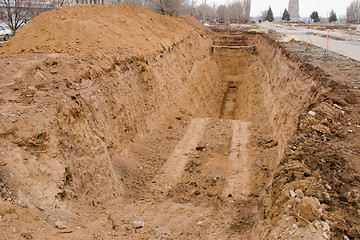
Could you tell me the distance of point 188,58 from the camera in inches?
837

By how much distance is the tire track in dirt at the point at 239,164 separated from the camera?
8.91 metres

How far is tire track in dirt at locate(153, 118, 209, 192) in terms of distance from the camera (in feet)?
31.3

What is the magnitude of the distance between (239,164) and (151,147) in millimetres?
3429

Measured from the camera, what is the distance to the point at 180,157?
11.2 m

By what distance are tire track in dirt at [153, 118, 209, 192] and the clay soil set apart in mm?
66

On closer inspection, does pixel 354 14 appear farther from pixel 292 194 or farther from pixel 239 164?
pixel 292 194

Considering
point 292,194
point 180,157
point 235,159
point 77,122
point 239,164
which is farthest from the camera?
point 180,157

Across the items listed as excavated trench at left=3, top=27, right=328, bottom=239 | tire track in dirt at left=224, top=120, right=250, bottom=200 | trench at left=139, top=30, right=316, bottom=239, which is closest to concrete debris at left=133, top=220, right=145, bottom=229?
excavated trench at left=3, top=27, right=328, bottom=239

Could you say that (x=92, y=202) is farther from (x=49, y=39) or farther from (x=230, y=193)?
(x=49, y=39)

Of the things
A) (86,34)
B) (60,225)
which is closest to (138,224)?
(60,225)

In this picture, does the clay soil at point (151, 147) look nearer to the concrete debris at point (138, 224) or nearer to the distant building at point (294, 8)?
the concrete debris at point (138, 224)

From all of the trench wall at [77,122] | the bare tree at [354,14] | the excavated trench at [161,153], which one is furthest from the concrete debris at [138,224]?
the bare tree at [354,14]

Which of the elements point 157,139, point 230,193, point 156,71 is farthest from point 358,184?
point 156,71

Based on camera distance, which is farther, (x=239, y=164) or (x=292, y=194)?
(x=239, y=164)
